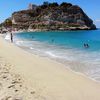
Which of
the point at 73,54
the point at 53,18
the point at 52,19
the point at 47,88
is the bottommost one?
the point at 73,54

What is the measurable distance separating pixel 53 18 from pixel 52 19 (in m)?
1.05

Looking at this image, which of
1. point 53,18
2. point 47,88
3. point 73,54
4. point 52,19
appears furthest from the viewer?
point 53,18

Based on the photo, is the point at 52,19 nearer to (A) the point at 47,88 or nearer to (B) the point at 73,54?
(B) the point at 73,54

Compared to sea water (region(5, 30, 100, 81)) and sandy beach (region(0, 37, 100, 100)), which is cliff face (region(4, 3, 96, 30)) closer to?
sea water (region(5, 30, 100, 81))

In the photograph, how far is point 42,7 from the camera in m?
165

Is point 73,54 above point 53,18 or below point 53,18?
below

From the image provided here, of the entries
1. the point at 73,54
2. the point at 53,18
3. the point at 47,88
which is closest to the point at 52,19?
the point at 53,18

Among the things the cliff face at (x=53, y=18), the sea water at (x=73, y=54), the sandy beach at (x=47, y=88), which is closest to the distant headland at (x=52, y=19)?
the cliff face at (x=53, y=18)

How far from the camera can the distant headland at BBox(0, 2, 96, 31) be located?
472 feet

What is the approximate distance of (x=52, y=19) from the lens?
149m

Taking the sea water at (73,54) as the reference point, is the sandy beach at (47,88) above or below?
above

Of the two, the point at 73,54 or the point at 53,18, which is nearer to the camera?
the point at 73,54

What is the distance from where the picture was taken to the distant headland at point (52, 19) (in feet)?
472

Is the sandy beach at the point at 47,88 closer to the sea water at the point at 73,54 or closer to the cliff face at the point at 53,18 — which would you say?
the sea water at the point at 73,54
